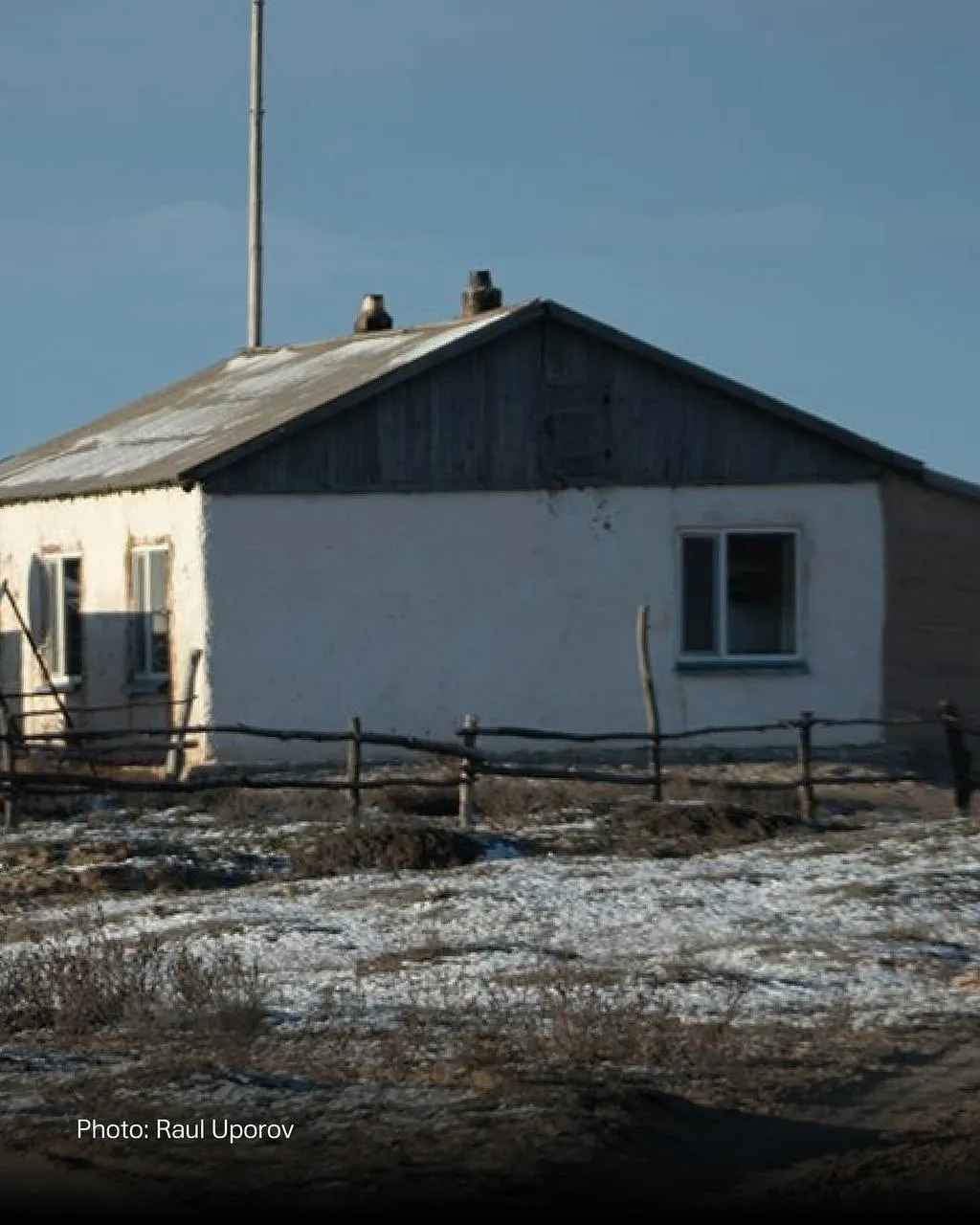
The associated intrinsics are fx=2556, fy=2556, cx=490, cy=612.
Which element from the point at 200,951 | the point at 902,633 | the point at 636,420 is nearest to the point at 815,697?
the point at 902,633

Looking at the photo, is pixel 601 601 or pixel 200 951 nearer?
pixel 200 951

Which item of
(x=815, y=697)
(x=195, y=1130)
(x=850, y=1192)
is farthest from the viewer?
(x=815, y=697)

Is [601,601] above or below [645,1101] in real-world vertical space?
above

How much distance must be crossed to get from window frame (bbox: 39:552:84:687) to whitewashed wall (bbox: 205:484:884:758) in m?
3.45

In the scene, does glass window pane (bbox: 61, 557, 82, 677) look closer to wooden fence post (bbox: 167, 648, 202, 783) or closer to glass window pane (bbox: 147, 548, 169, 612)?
glass window pane (bbox: 147, 548, 169, 612)

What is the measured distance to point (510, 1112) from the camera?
382 inches

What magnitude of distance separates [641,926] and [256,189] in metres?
22.3

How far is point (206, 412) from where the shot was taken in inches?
1145

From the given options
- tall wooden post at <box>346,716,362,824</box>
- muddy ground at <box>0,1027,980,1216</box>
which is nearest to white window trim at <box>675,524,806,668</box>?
tall wooden post at <box>346,716,362,824</box>

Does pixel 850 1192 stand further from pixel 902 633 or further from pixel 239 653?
pixel 902 633

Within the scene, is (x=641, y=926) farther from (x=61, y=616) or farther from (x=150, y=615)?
(x=61, y=616)

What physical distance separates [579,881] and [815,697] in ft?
32.9

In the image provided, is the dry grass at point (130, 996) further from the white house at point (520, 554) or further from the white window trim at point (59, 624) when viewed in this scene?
the white window trim at point (59, 624)

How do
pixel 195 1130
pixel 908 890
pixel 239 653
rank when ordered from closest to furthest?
pixel 195 1130, pixel 908 890, pixel 239 653
